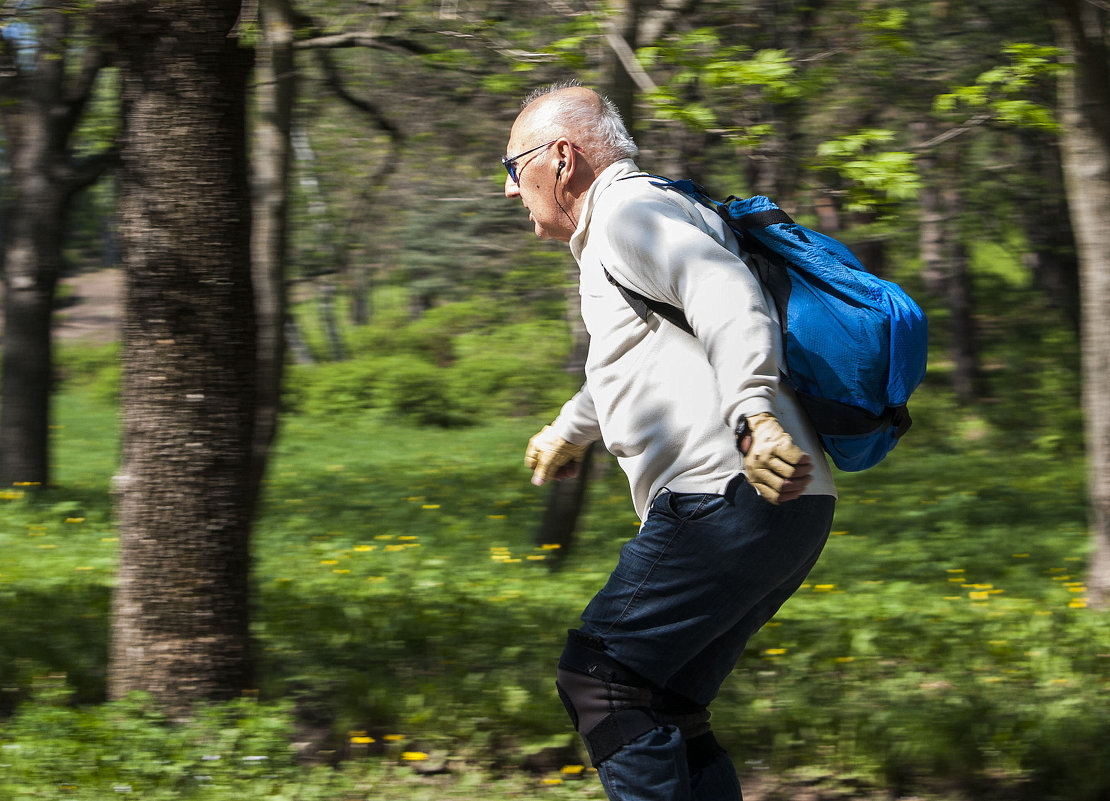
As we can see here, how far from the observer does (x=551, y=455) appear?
2.95 metres

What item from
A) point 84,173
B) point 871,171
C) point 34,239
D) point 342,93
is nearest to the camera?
point 871,171

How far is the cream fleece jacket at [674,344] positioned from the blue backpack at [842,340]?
4 centimetres

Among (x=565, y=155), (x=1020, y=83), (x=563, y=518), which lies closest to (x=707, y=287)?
(x=565, y=155)

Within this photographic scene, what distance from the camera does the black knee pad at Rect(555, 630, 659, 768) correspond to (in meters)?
2.36

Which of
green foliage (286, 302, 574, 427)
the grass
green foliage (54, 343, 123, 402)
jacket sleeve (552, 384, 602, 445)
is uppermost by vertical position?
jacket sleeve (552, 384, 602, 445)

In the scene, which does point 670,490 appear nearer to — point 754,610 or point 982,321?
point 754,610

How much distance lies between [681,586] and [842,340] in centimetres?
57

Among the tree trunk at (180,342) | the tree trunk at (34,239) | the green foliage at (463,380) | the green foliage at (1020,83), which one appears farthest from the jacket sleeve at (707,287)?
the green foliage at (463,380)

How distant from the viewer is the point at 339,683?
14.2 feet

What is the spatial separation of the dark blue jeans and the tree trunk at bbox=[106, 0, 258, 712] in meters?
1.98

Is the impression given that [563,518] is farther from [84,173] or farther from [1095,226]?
[84,173]

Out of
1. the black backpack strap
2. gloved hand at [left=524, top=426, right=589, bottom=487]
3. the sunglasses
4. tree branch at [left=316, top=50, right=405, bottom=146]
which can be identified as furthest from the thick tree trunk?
the black backpack strap

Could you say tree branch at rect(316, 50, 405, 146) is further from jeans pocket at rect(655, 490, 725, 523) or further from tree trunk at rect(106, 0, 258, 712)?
jeans pocket at rect(655, 490, 725, 523)

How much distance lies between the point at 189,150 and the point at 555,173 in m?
1.84
